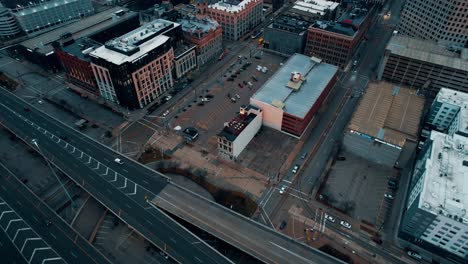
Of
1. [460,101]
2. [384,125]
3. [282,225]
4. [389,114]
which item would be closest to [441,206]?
[384,125]

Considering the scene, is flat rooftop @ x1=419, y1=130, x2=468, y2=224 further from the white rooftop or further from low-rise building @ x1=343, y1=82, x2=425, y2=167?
low-rise building @ x1=343, y1=82, x2=425, y2=167

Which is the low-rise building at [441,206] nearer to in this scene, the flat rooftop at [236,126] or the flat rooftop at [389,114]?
the flat rooftop at [389,114]

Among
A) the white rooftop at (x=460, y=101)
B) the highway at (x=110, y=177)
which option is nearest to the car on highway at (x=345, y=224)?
the highway at (x=110, y=177)

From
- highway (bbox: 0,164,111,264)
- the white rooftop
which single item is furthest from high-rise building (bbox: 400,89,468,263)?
highway (bbox: 0,164,111,264)

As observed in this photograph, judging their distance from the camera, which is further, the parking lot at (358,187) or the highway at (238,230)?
the parking lot at (358,187)

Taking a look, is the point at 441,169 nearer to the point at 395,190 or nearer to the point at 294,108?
the point at 395,190

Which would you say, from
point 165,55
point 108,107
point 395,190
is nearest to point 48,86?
point 108,107
